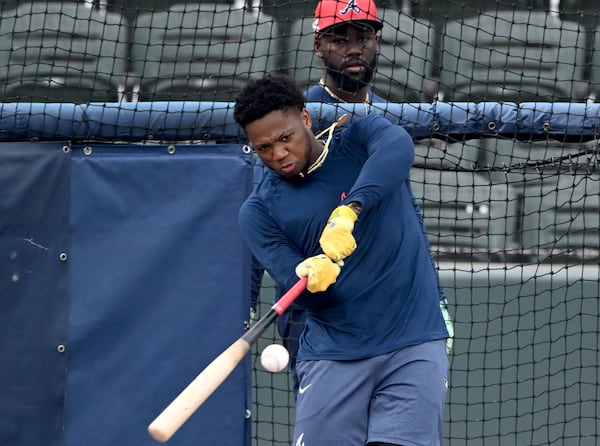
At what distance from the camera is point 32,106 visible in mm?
4719

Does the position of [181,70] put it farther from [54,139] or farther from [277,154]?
[277,154]

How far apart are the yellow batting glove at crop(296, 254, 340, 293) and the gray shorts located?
1.22 feet

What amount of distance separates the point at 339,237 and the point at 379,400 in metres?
0.63

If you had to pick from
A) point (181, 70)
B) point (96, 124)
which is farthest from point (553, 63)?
point (96, 124)

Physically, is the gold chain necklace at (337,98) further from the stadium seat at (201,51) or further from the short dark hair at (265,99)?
the stadium seat at (201,51)

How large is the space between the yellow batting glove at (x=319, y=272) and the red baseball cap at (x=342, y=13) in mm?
1683

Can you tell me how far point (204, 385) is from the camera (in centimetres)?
325

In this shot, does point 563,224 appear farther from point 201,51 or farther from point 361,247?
point 361,247

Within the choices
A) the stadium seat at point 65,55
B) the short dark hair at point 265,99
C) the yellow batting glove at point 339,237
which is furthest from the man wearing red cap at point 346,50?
the stadium seat at point 65,55

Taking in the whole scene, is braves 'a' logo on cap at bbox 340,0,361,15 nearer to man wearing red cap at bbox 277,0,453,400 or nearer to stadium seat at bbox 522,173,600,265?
man wearing red cap at bbox 277,0,453,400

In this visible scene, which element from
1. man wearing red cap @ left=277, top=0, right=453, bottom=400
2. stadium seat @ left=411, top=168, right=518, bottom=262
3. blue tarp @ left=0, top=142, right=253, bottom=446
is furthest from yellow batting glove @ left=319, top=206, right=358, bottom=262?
stadium seat @ left=411, top=168, right=518, bottom=262

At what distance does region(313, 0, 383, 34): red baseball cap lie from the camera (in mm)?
4824

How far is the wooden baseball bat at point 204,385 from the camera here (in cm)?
309

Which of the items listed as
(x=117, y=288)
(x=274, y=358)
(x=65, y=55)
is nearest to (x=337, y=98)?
(x=117, y=288)
